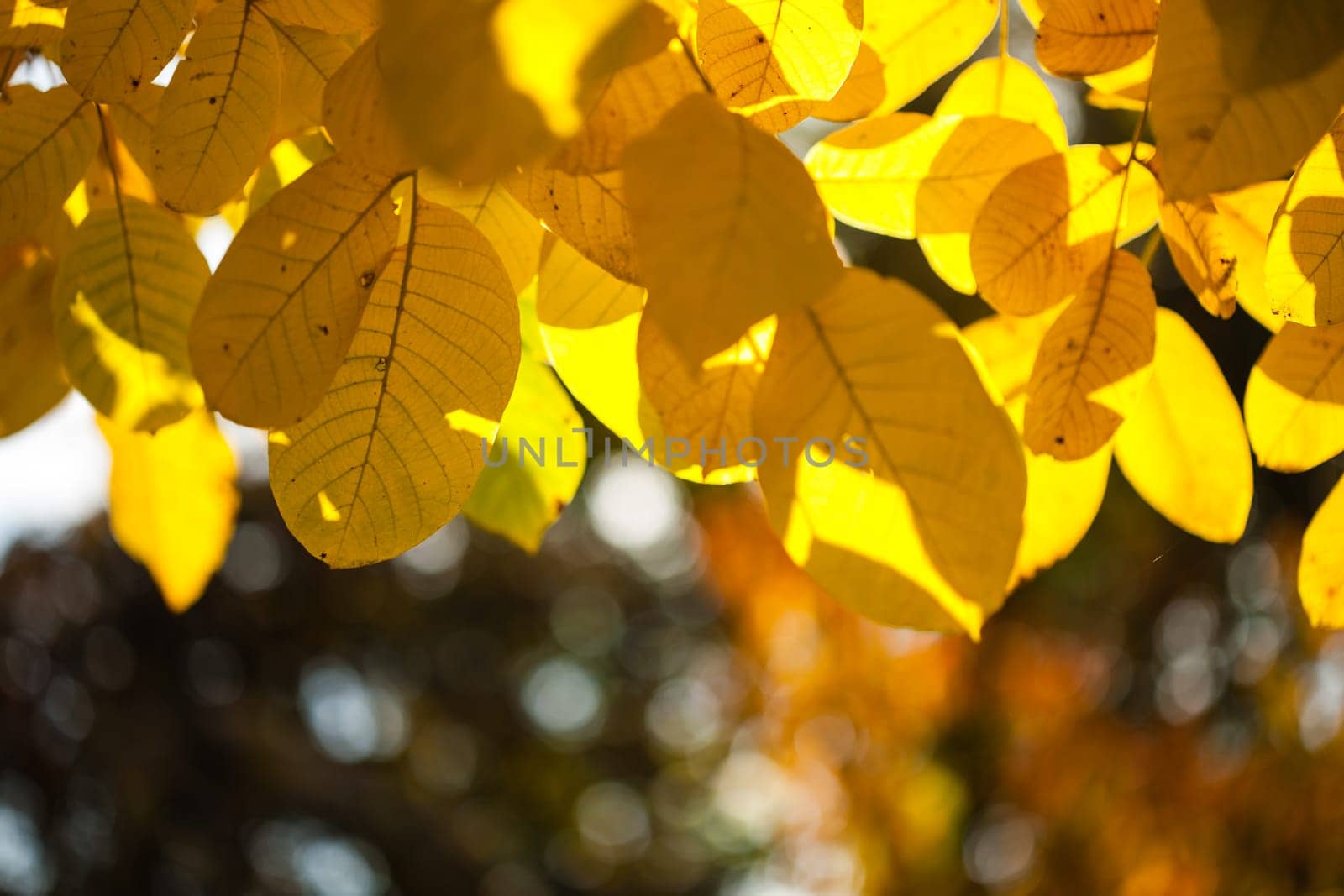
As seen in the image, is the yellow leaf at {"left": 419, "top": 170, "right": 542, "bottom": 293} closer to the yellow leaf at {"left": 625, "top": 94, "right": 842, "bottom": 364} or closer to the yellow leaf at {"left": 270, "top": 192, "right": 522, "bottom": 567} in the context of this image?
the yellow leaf at {"left": 270, "top": 192, "right": 522, "bottom": 567}

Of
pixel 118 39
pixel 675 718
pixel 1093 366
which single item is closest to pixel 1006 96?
pixel 1093 366

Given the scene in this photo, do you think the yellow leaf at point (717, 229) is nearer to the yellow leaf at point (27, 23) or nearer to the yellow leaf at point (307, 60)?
the yellow leaf at point (307, 60)

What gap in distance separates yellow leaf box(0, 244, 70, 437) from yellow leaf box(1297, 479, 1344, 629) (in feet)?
2.33

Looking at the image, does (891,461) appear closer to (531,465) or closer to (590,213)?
(590,213)

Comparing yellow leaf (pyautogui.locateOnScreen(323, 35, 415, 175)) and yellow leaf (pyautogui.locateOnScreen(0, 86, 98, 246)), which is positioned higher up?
yellow leaf (pyautogui.locateOnScreen(323, 35, 415, 175))

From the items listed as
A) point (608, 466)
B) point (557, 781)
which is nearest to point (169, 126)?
point (608, 466)

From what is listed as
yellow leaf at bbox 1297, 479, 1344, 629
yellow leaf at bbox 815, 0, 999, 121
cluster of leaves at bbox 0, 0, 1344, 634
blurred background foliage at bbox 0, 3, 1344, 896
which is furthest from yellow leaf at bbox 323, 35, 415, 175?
blurred background foliage at bbox 0, 3, 1344, 896

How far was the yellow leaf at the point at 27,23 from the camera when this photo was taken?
0.47 metres

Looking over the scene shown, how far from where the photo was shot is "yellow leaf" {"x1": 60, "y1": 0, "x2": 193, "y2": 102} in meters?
0.40

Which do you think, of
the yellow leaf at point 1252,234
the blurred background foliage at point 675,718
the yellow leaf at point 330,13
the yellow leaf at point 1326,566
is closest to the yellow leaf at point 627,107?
the yellow leaf at point 330,13

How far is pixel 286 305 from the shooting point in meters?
0.35

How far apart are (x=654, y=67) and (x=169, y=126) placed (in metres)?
0.24

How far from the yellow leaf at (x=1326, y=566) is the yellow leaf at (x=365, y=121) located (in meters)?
0.48

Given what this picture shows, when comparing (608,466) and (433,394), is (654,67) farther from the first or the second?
(608,466)
